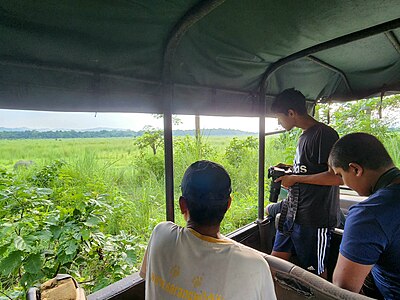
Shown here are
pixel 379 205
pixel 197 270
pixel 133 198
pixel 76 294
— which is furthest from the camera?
pixel 133 198

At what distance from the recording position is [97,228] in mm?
1709

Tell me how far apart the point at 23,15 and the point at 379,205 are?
1526mm

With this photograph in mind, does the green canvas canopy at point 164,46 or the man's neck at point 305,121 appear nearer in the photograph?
the green canvas canopy at point 164,46

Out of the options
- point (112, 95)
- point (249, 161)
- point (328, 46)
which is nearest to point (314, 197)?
point (328, 46)

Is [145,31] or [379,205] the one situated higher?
[145,31]

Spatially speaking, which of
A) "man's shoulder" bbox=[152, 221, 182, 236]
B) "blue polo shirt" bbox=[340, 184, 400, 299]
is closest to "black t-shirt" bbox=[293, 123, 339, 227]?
"blue polo shirt" bbox=[340, 184, 400, 299]

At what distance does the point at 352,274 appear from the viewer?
944 mm

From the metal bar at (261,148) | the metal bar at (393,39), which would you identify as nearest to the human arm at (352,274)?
the metal bar at (261,148)

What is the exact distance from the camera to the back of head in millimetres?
879

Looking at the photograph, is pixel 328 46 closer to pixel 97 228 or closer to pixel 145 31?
pixel 145 31

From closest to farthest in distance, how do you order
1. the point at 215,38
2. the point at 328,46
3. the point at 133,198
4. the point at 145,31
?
the point at 145,31 < the point at 215,38 < the point at 328,46 < the point at 133,198

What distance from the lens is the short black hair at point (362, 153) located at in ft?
3.59

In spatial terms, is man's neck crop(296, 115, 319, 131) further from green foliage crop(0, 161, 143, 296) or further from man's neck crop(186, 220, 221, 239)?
green foliage crop(0, 161, 143, 296)

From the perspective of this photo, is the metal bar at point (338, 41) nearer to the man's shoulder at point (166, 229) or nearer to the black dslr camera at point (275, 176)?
the black dslr camera at point (275, 176)
